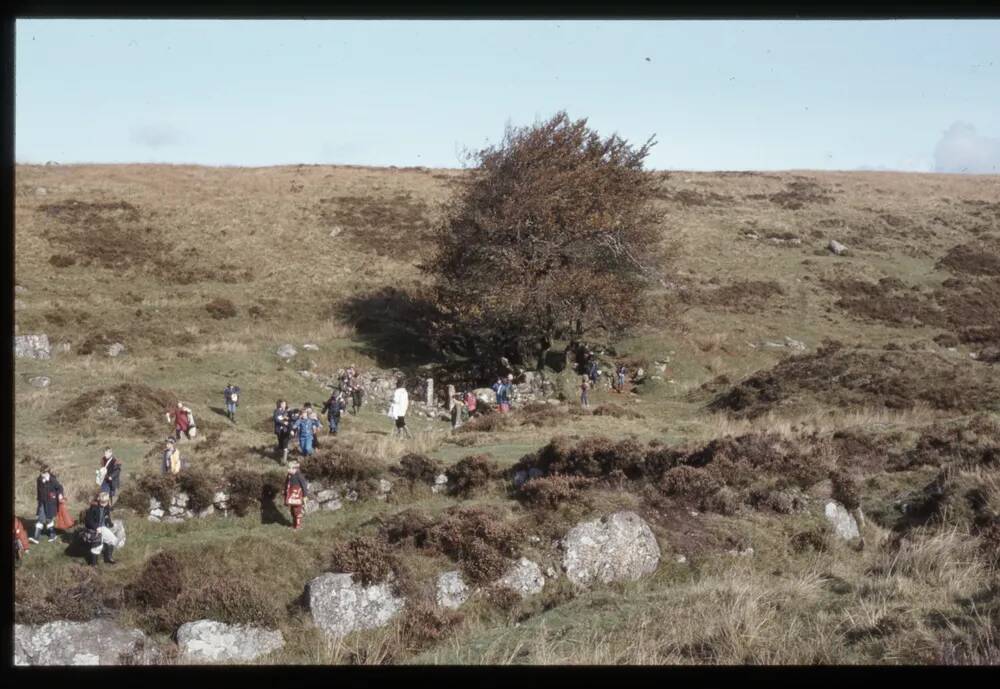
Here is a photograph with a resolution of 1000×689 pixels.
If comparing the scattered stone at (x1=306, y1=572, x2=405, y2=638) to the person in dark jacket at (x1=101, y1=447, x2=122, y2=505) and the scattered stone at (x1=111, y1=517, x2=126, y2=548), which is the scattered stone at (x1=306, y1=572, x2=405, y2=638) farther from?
the person in dark jacket at (x1=101, y1=447, x2=122, y2=505)

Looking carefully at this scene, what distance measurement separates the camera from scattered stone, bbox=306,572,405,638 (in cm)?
1158

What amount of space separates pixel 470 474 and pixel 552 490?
3005 millimetres

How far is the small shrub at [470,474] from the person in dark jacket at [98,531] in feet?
23.0

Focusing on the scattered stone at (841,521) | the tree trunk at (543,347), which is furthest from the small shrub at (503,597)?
the tree trunk at (543,347)

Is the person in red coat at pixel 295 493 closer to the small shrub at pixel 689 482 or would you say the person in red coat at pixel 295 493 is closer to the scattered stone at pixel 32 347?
the small shrub at pixel 689 482

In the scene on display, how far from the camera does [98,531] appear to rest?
13500 millimetres

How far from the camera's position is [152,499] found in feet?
53.6

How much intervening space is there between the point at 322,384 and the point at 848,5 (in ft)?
94.7

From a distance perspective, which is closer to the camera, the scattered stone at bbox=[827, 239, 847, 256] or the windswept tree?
the windswept tree

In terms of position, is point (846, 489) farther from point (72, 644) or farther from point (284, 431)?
point (72, 644)

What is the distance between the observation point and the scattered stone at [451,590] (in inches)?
484

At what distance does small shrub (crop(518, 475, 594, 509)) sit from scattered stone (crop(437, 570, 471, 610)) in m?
2.99

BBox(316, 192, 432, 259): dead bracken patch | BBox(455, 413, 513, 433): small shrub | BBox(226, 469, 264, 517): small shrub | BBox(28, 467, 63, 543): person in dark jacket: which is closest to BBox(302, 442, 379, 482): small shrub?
BBox(226, 469, 264, 517): small shrub

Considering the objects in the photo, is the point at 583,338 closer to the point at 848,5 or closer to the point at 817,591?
the point at 817,591
